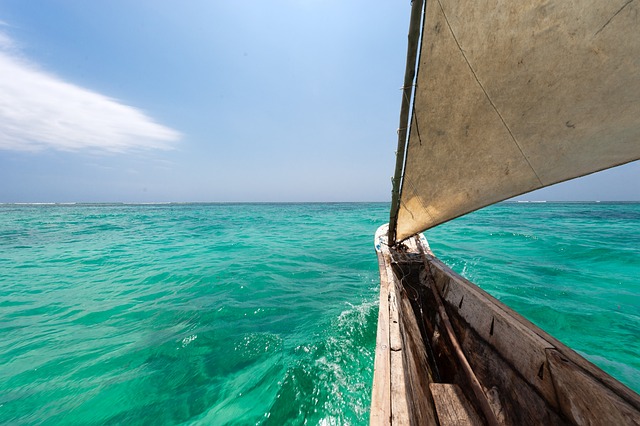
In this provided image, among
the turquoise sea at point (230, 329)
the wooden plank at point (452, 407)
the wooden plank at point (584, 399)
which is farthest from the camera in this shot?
the turquoise sea at point (230, 329)

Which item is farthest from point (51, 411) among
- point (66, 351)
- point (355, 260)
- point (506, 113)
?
point (355, 260)

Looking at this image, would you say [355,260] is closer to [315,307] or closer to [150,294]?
[315,307]

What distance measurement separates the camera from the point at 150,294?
20.5 ft

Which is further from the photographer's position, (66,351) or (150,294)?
(150,294)

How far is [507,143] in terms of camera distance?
2.30 m

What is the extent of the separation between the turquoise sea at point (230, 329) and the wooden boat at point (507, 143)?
4.11 ft

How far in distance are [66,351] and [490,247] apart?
14.2 metres

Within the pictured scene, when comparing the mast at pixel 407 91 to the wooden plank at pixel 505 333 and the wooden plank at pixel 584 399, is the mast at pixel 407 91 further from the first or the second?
the wooden plank at pixel 584 399

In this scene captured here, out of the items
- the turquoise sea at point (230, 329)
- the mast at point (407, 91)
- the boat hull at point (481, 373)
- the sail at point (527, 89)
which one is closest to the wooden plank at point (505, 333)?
the boat hull at point (481, 373)

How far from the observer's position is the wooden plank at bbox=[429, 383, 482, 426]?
1982 mm

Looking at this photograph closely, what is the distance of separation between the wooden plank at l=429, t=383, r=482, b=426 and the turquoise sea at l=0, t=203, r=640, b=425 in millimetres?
900

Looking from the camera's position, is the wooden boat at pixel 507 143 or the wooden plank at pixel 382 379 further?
the wooden boat at pixel 507 143

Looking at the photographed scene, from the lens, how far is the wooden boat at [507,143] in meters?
1.53

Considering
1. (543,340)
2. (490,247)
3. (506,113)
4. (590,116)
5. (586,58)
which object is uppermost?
(586,58)
